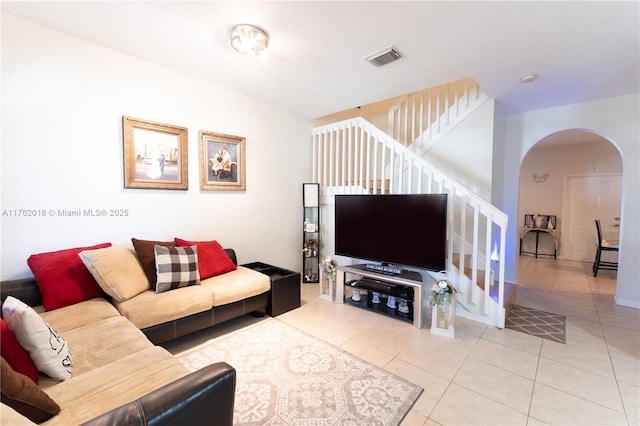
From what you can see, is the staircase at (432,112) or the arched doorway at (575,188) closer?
the staircase at (432,112)

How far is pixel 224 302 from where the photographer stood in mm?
2484

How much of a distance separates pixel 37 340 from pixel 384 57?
10.2ft

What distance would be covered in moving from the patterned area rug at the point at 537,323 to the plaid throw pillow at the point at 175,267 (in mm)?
3200

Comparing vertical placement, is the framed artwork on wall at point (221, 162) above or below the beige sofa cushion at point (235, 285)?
above

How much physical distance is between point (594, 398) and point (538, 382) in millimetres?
289

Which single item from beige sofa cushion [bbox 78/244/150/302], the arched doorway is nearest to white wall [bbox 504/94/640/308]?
the arched doorway

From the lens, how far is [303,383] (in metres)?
1.89

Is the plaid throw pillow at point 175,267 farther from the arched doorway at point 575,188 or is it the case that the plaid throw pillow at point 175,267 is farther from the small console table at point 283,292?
the arched doorway at point 575,188

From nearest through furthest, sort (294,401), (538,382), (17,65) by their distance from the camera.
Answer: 1. (294,401)
2. (538,382)
3. (17,65)

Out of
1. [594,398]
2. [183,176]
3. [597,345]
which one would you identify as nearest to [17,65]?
[183,176]

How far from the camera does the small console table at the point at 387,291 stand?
2764 millimetres

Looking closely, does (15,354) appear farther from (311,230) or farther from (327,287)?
(311,230)

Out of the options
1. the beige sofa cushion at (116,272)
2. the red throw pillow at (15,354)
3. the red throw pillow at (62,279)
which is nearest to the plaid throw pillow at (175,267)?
the beige sofa cushion at (116,272)

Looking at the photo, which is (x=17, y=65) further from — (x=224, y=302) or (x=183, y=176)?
(x=224, y=302)
